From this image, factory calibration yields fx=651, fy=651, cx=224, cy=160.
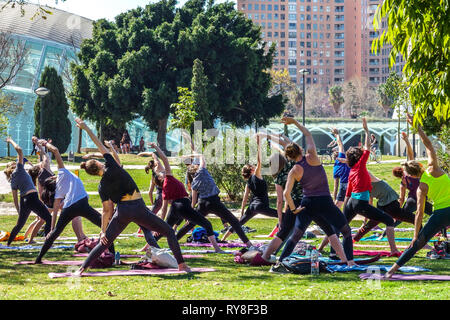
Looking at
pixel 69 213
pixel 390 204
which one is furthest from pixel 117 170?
pixel 390 204

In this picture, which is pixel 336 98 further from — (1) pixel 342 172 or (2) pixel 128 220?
(2) pixel 128 220

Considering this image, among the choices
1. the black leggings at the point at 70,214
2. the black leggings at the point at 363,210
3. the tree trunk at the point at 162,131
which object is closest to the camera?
the black leggings at the point at 70,214

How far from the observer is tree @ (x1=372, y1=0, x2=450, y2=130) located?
801 cm

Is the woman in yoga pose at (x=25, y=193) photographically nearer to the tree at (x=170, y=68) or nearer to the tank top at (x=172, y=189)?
the tank top at (x=172, y=189)

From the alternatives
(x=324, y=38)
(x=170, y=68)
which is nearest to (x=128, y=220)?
(x=170, y=68)

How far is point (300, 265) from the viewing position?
328 inches

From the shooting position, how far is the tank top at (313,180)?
26.5ft

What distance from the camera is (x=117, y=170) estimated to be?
7.89m

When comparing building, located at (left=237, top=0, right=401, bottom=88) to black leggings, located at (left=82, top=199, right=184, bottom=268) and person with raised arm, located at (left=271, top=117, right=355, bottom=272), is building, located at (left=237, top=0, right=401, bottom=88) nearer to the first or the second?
person with raised arm, located at (left=271, top=117, right=355, bottom=272)

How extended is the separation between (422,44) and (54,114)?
38.2 metres

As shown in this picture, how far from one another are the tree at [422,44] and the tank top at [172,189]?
141 inches

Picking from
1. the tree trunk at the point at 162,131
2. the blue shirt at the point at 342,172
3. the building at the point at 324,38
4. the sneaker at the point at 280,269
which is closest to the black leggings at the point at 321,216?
the sneaker at the point at 280,269

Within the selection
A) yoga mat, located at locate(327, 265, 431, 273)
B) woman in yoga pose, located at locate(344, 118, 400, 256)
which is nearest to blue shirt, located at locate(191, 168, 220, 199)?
woman in yoga pose, located at locate(344, 118, 400, 256)
